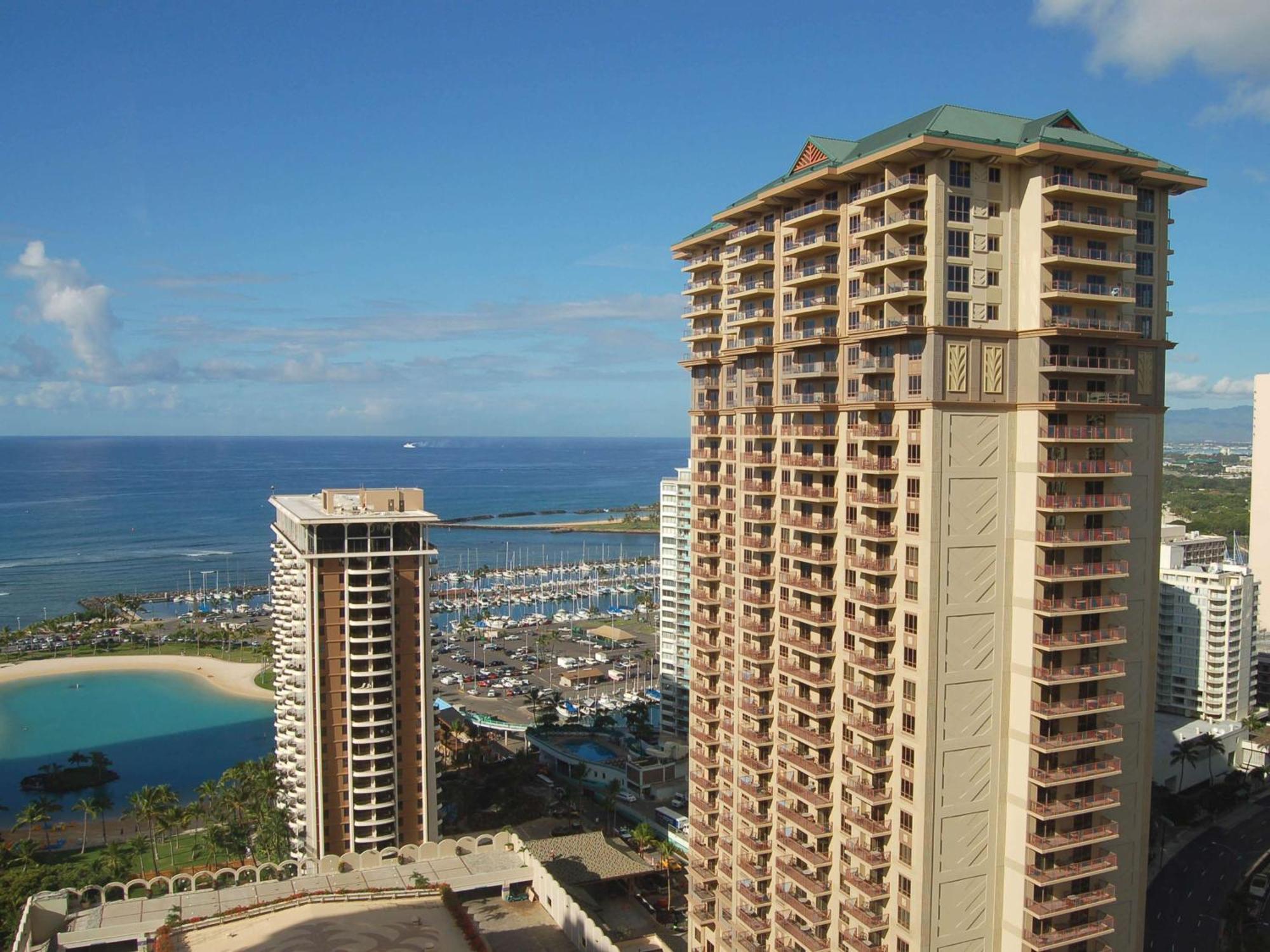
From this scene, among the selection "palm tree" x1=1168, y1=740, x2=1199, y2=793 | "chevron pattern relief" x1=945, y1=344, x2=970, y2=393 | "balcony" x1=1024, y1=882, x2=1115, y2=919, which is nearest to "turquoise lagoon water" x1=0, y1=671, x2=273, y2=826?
"balcony" x1=1024, y1=882, x2=1115, y2=919

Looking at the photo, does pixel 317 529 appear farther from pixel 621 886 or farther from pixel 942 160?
pixel 942 160

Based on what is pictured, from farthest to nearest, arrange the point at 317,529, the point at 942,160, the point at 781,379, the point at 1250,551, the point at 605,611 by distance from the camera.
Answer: the point at 605,611
the point at 1250,551
the point at 317,529
the point at 781,379
the point at 942,160

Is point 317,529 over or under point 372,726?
over

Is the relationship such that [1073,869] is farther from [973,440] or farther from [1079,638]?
[973,440]

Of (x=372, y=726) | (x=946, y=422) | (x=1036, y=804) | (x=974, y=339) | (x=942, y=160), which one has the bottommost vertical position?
(x=372, y=726)

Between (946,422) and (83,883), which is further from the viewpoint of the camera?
(83,883)

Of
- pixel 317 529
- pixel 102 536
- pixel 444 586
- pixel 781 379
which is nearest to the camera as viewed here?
pixel 781 379

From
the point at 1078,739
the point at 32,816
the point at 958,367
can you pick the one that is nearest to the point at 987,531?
the point at 958,367

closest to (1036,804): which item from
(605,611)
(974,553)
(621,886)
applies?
(974,553)
